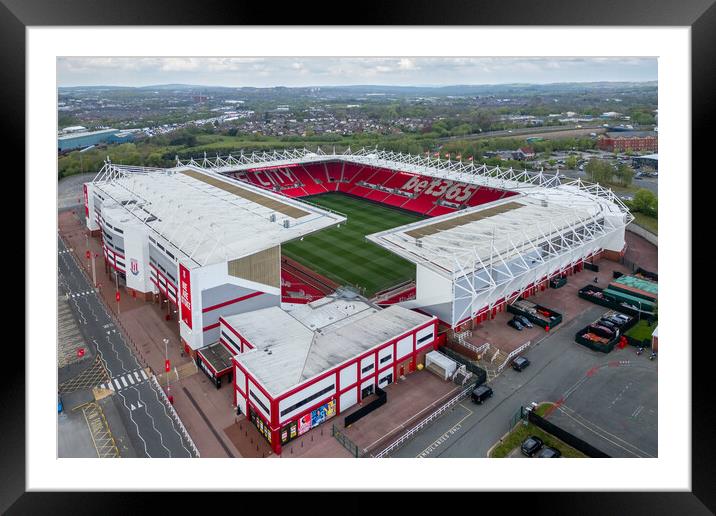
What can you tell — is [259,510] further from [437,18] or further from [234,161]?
[234,161]

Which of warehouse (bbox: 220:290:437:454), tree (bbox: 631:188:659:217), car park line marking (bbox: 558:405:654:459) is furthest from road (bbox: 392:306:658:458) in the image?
tree (bbox: 631:188:659:217)

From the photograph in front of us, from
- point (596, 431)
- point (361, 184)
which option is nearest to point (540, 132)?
point (361, 184)

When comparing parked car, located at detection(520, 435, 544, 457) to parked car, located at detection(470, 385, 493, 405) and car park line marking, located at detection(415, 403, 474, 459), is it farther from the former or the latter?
parked car, located at detection(470, 385, 493, 405)

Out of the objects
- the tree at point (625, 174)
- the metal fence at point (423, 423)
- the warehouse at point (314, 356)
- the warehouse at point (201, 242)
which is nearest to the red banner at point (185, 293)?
the warehouse at point (201, 242)

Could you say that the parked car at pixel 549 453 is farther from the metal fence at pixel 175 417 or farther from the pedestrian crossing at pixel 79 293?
the pedestrian crossing at pixel 79 293
